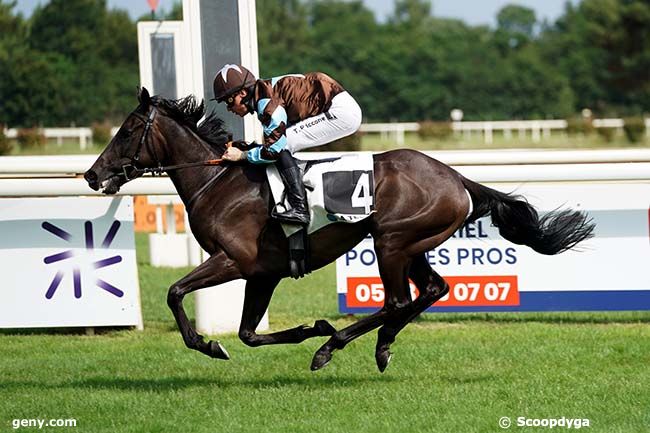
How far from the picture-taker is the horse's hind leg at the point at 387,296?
21.5 feet

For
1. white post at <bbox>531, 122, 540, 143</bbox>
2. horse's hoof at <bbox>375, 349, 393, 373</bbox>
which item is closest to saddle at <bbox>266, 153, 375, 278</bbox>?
horse's hoof at <bbox>375, 349, 393, 373</bbox>

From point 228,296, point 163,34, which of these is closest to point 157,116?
point 228,296

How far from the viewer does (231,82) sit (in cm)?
654

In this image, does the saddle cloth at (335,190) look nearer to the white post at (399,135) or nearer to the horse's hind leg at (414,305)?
the horse's hind leg at (414,305)

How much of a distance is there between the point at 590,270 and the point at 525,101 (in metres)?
48.3

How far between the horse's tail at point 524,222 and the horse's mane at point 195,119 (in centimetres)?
149

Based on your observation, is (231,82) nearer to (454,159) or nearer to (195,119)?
(195,119)

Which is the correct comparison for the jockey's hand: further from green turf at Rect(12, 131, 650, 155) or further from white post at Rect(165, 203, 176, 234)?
green turf at Rect(12, 131, 650, 155)

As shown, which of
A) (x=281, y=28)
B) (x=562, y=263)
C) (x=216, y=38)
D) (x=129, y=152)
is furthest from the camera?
(x=281, y=28)

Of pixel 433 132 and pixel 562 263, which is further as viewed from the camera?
pixel 433 132

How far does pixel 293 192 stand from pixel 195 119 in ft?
3.02

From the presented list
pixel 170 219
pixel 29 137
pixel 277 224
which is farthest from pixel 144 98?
pixel 29 137

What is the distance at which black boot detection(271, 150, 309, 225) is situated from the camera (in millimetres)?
6383

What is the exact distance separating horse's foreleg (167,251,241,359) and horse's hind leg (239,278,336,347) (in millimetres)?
220
